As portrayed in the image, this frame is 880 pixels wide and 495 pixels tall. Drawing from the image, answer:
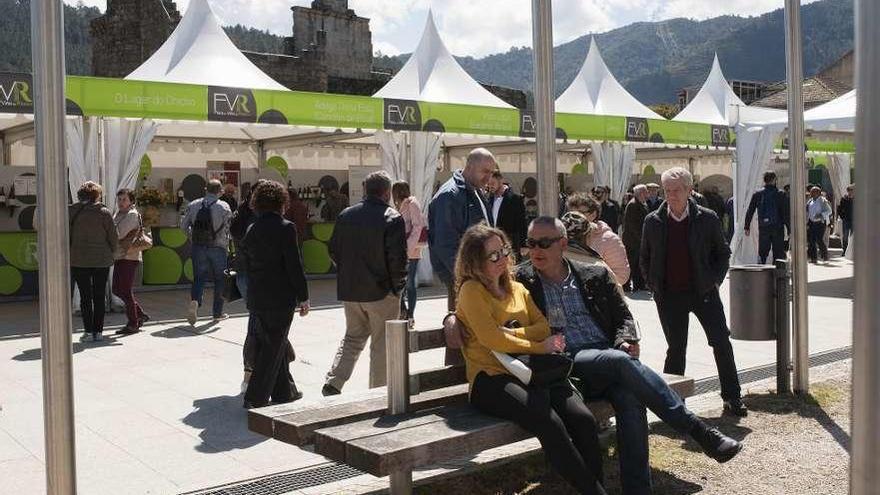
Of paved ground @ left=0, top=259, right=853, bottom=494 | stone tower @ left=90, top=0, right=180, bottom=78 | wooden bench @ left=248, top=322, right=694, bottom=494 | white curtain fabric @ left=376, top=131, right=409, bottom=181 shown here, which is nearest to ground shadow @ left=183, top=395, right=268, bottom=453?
paved ground @ left=0, top=259, right=853, bottom=494

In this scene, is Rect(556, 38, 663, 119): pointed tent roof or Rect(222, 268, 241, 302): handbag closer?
Rect(222, 268, 241, 302): handbag

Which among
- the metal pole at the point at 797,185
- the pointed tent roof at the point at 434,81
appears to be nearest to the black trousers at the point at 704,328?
the metal pole at the point at 797,185

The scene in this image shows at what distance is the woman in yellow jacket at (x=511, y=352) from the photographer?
156 inches

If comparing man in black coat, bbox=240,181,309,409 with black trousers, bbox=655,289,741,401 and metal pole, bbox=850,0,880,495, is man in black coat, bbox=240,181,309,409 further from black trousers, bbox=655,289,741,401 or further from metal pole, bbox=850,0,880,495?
metal pole, bbox=850,0,880,495

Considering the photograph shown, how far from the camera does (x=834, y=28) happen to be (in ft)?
526

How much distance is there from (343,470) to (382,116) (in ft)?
30.4

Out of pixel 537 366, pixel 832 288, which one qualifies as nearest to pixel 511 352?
pixel 537 366

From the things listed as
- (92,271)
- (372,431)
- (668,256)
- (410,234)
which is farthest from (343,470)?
(92,271)

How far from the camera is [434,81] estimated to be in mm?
17703

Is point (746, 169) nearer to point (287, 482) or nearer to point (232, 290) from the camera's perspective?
point (232, 290)

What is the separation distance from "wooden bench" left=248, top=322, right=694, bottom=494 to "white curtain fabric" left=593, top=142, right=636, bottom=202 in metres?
13.0

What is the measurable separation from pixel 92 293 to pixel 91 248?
480 mm

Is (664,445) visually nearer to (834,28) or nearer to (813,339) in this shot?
(813,339)

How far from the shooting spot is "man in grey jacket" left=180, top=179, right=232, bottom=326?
400 inches
